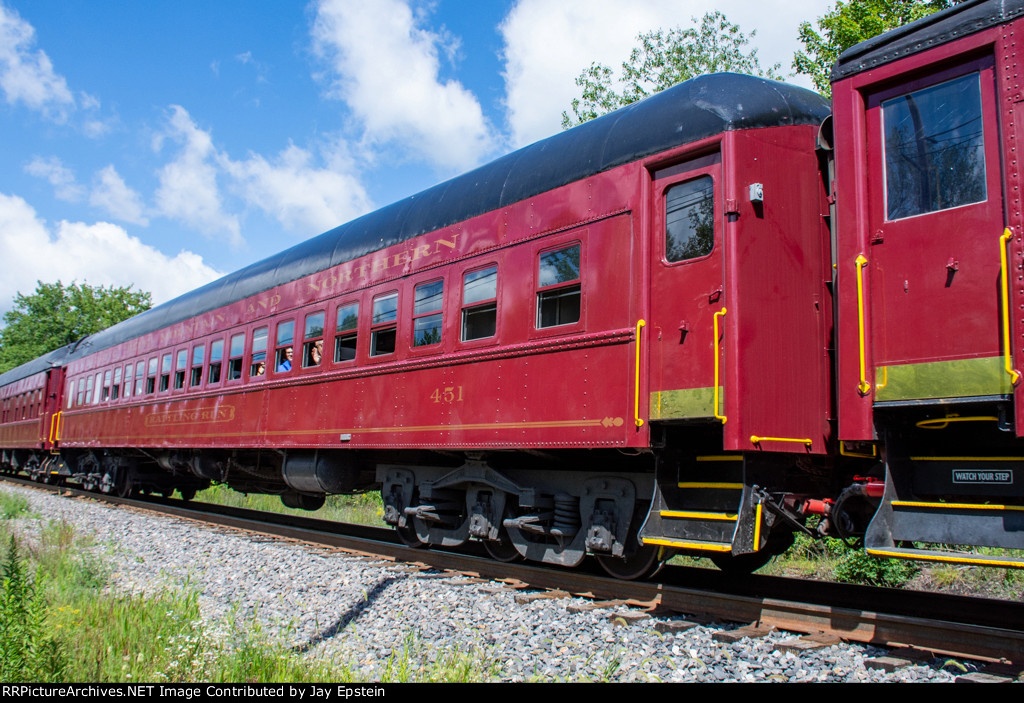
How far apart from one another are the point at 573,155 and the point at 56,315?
6031 cm

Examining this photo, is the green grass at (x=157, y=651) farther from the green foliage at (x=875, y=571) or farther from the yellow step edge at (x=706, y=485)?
the green foliage at (x=875, y=571)

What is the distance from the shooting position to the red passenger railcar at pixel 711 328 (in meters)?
4.38

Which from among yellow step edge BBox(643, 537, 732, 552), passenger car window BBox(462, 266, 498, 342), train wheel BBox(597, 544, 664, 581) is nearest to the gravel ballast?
yellow step edge BBox(643, 537, 732, 552)

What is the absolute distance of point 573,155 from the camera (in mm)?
6852

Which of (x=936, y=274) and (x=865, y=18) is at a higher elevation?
(x=865, y=18)

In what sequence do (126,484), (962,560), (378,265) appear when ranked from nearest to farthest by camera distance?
(962,560), (378,265), (126,484)

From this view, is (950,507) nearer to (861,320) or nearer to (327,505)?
(861,320)

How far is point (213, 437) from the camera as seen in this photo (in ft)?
39.2

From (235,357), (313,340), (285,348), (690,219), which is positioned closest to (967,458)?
(690,219)

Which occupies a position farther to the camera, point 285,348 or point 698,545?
point 285,348

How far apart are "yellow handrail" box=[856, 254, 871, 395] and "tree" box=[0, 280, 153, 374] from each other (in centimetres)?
5642

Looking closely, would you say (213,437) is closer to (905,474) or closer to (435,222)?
(435,222)

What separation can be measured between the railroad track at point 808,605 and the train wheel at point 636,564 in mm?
178

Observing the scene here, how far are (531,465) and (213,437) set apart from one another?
6.77m
